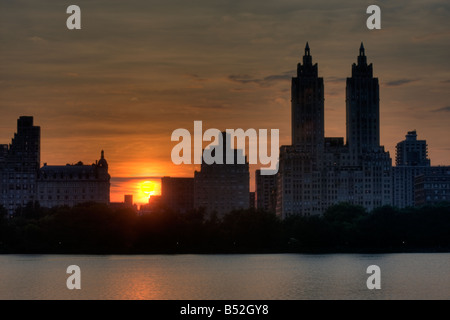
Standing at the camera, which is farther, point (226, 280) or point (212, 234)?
point (212, 234)

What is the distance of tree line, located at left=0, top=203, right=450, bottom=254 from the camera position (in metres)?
188

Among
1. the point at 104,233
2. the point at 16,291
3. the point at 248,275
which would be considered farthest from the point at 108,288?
the point at 104,233

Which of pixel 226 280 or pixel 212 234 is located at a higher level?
pixel 212 234

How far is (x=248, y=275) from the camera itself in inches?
4722

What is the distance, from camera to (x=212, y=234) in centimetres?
19400

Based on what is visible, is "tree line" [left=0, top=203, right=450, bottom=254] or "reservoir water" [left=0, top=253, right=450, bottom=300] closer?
"reservoir water" [left=0, top=253, right=450, bottom=300]

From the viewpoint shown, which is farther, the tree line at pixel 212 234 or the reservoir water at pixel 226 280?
the tree line at pixel 212 234

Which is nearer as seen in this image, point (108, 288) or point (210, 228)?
point (108, 288)

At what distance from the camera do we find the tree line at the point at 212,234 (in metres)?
188

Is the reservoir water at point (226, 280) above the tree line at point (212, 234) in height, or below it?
below

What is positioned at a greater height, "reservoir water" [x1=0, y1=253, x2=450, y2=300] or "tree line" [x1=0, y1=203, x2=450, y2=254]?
"tree line" [x1=0, y1=203, x2=450, y2=254]

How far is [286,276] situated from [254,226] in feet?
237

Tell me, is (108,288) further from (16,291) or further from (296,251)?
(296,251)
